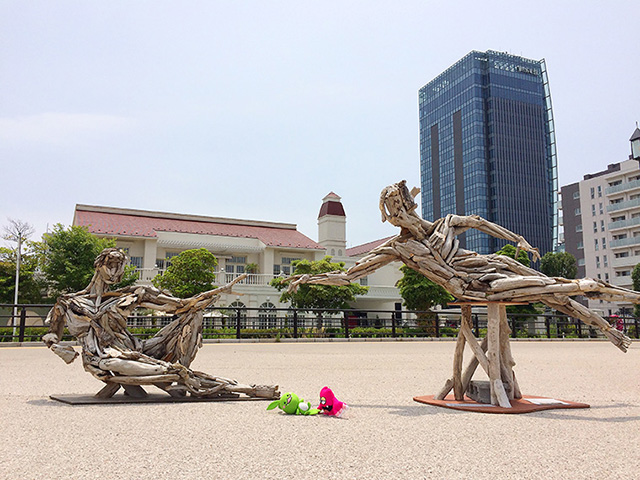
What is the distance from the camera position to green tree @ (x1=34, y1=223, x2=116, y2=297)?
25.2 meters

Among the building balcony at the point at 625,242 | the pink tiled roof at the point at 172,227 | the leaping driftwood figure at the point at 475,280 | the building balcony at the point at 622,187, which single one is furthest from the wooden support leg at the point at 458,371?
the building balcony at the point at 622,187

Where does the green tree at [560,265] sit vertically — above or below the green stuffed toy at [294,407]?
above

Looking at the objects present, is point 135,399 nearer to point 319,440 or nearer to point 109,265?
point 109,265

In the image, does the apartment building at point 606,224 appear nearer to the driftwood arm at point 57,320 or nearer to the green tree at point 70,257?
the green tree at point 70,257

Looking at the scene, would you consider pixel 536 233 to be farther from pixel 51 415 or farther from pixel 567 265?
pixel 51 415

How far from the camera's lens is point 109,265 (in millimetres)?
5645

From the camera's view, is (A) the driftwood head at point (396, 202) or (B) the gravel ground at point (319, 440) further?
(A) the driftwood head at point (396, 202)

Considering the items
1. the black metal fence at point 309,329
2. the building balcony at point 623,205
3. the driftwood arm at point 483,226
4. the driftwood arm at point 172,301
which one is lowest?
the black metal fence at point 309,329

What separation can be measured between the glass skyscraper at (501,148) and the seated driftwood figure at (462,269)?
79924mm

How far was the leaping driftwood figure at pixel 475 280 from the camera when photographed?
499 cm

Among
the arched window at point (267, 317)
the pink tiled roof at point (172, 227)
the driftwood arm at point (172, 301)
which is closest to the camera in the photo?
the driftwood arm at point (172, 301)

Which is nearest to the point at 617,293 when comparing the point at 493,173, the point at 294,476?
the point at 294,476

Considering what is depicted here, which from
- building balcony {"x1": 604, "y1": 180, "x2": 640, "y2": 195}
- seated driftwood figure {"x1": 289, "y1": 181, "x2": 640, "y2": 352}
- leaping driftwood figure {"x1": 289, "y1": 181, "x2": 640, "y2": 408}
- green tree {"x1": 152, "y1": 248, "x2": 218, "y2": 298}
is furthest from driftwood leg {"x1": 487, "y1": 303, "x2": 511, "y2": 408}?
building balcony {"x1": 604, "y1": 180, "x2": 640, "y2": 195}

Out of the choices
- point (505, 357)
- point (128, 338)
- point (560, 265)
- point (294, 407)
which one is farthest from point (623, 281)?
point (128, 338)
